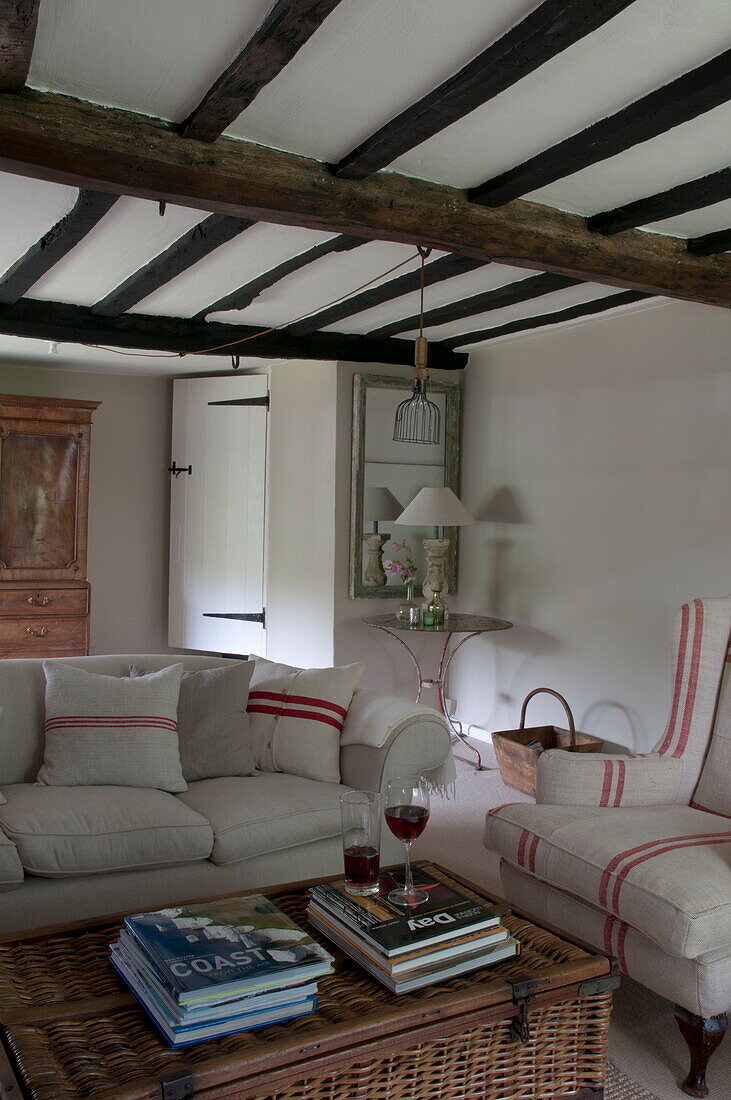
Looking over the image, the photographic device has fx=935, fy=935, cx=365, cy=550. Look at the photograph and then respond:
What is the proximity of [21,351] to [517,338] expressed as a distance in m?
3.00

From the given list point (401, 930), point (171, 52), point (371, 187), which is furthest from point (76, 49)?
point (401, 930)

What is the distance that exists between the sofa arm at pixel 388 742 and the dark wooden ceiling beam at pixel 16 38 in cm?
202

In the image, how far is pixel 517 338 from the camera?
5078mm

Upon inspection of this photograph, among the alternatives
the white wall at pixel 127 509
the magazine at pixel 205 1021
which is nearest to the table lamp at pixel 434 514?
the white wall at pixel 127 509

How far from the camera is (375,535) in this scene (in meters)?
5.35

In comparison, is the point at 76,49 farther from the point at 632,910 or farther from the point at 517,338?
the point at 517,338

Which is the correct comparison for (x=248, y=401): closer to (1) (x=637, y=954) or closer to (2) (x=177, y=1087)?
(1) (x=637, y=954)

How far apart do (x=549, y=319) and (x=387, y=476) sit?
4.31 ft

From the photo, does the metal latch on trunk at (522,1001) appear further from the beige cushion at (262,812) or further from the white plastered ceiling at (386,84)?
the white plastered ceiling at (386,84)

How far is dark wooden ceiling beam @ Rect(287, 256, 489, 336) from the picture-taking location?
3.63 m

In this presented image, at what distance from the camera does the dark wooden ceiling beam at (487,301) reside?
3.91 metres

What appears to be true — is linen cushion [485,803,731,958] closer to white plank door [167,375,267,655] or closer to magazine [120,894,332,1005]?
magazine [120,894,332,1005]

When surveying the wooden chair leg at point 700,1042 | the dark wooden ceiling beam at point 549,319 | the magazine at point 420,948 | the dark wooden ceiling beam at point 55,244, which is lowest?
the wooden chair leg at point 700,1042

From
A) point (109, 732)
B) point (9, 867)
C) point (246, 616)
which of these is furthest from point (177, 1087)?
point (246, 616)
